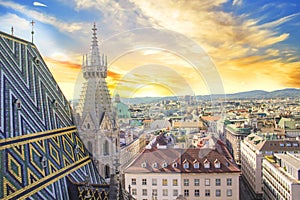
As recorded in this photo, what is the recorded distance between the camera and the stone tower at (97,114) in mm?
19828

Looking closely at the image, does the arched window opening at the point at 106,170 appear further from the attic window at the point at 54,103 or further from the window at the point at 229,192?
the window at the point at 229,192

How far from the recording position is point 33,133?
1326cm

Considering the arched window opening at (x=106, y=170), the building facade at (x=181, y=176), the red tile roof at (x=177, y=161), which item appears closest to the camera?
the arched window opening at (x=106, y=170)

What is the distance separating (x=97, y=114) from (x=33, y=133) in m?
7.04

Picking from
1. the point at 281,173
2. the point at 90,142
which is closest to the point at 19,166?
the point at 90,142

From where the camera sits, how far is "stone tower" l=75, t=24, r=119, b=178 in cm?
1983

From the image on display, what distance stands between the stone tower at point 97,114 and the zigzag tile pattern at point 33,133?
1727 millimetres

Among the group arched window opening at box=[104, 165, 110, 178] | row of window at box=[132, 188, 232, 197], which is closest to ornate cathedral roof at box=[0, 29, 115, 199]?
arched window opening at box=[104, 165, 110, 178]

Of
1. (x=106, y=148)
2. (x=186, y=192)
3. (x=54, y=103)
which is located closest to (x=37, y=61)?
(x=54, y=103)

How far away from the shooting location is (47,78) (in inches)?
664

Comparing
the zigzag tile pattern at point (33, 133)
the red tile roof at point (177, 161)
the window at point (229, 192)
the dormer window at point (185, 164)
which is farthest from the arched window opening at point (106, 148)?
the window at point (229, 192)

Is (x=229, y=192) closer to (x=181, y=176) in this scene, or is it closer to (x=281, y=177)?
(x=181, y=176)

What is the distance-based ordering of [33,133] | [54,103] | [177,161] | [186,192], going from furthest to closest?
[177,161]
[186,192]
[54,103]
[33,133]

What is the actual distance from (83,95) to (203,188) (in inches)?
567
